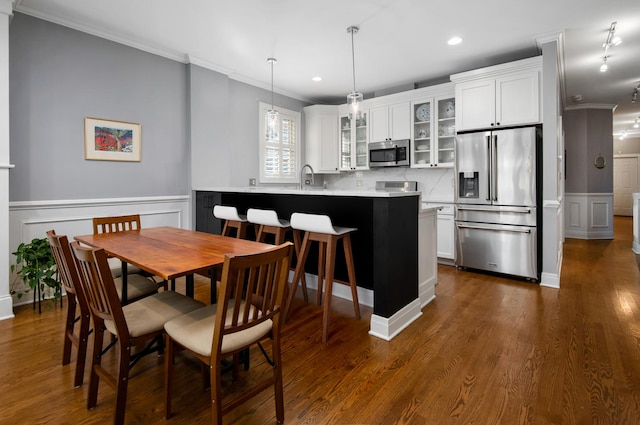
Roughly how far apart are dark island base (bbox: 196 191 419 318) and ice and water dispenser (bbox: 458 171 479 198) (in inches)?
72.0

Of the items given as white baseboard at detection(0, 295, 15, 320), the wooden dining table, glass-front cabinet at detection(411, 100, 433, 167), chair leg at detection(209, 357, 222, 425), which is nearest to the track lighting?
glass-front cabinet at detection(411, 100, 433, 167)

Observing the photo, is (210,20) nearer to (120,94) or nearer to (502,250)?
(120,94)

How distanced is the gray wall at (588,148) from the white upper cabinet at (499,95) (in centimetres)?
429

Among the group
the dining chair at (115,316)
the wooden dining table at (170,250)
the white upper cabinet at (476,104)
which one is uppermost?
the white upper cabinet at (476,104)

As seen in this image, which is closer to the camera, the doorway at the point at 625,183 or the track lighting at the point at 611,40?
the track lighting at the point at 611,40

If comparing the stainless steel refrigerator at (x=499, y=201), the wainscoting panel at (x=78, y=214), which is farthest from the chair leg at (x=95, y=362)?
the stainless steel refrigerator at (x=499, y=201)

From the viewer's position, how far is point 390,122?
17.5 ft

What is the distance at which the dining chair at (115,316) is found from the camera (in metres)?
1.47

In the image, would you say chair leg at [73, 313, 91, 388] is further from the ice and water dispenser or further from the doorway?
the doorway

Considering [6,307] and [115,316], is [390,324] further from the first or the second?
[6,307]

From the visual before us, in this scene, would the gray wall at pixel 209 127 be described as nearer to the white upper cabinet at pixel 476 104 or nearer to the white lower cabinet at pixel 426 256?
the white lower cabinet at pixel 426 256

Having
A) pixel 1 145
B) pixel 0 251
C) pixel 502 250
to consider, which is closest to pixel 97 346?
pixel 0 251

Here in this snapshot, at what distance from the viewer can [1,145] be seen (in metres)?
2.78

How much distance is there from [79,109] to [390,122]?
400 cm
